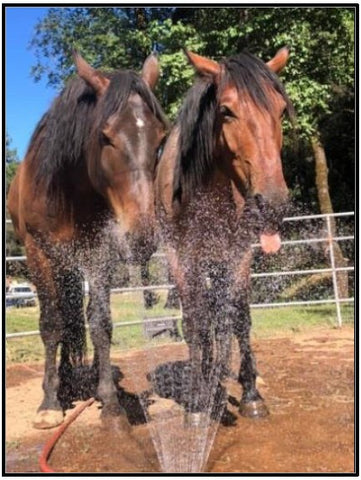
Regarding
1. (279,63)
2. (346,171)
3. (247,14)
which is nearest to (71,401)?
(279,63)

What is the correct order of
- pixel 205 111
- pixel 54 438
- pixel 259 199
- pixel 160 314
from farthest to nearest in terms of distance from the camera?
1. pixel 160 314
2. pixel 205 111
3. pixel 54 438
4. pixel 259 199

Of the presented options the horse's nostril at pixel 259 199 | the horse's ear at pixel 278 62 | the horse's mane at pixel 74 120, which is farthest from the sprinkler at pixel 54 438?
the horse's ear at pixel 278 62

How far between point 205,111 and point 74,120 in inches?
37.3

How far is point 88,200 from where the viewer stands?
4270 mm

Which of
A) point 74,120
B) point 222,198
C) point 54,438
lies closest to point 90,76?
point 74,120

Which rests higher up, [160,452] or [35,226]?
[35,226]

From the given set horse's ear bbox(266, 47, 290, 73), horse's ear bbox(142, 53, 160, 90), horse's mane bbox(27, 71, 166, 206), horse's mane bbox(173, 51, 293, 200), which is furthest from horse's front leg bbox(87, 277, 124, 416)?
horse's ear bbox(266, 47, 290, 73)

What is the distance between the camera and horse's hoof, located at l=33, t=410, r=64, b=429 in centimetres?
414

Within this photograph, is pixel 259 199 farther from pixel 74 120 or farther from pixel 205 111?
pixel 74 120

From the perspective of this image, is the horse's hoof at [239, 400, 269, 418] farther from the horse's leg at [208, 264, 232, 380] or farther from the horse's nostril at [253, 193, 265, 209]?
the horse's nostril at [253, 193, 265, 209]

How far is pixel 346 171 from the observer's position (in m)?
18.1

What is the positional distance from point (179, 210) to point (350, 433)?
1929 millimetres

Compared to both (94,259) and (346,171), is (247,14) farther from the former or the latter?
(346,171)

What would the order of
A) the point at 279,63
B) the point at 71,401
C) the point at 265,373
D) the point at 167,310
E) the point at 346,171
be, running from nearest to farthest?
1. the point at 279,63
2. the point at 71,401
3. the point at 265,373
4. the point at 167,310
5. the point at 346,171
